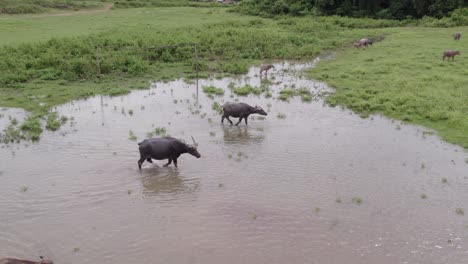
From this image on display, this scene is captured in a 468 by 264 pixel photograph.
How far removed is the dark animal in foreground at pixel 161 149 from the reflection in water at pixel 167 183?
36cm

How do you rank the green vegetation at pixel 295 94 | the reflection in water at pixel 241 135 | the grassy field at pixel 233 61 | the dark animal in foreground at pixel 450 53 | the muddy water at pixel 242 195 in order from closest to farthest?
the muddy water at pixel 242 195 < the reflection in water at pixel 241 135 < the grassy field at pixel 233 61 < the green vegetation at pixel 295 94 < the dark animal in foreground at pixel 450 53

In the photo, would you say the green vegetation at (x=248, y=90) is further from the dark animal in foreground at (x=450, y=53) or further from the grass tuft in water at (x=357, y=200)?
the dark animal in foreground at (x=450, y=53)

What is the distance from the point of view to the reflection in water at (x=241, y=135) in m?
14.6

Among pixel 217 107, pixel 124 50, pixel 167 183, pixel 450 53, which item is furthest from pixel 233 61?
pixel 167 183

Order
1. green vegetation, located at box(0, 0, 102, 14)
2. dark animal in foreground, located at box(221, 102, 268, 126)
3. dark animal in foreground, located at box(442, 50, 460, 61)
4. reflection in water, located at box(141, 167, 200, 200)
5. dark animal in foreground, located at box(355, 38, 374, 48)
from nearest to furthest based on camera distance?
reflection in water, located at box(141, 167, 200, 200)
dark animal in foreground, located at box(221, 102, 268, 126)
dark animal in foreground, located at box(442, 50, 460, 61)
dark animal in foreground, located at box(355, 38, 374, 48)
green vegetation, located at box(0, 0, 102, 14)

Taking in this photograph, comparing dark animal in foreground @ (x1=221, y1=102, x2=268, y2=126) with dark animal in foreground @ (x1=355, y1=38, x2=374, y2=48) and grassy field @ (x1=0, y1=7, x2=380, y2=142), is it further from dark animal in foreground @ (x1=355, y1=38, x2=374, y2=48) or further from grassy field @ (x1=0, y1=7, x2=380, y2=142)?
dark animal in foreground @ (x1=355, y1=38, x2=374, y2=48)

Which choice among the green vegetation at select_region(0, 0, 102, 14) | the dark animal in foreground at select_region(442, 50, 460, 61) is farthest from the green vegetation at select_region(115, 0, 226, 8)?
the dark animal in foreground at select_region(442, 50, 460, 61)

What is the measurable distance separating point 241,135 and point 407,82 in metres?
8.88

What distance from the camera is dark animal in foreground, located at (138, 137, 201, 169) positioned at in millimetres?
12141

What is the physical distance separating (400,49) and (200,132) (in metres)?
17.3

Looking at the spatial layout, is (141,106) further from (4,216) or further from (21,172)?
(4,216)

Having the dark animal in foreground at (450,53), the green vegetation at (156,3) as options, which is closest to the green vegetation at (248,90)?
the dark animal in foreground at (450,53)

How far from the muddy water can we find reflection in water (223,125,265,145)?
0.06 meters

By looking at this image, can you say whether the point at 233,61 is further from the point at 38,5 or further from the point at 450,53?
the point at 38,5
